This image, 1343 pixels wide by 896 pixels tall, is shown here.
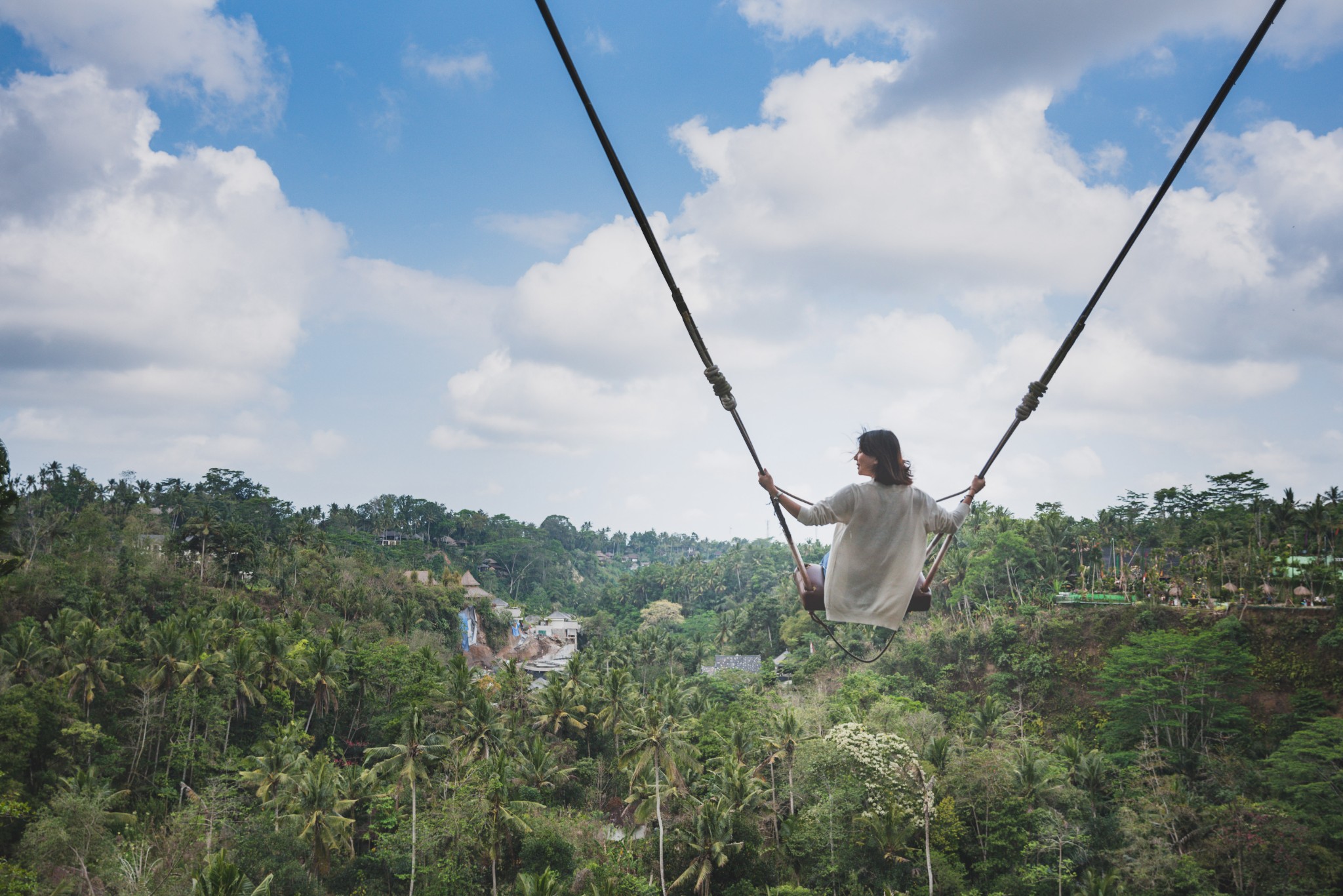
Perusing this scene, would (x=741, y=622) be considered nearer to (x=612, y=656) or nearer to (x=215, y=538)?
(x=612, y=656)

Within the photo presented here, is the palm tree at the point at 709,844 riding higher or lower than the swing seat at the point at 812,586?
lower

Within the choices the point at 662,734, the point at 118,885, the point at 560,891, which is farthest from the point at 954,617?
the point at 118,885

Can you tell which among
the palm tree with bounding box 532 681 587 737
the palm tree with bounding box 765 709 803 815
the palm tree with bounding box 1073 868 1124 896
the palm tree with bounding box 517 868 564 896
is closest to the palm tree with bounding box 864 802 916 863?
the palm tree with bounding box 765 709 803 815

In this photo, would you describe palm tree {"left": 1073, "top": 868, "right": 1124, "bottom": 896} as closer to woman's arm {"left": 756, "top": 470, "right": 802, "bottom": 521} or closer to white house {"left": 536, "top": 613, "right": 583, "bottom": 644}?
woman's arm {"left": 756, "top": 470, "right": 802, "bottom": 521}

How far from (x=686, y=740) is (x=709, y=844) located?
4.30m

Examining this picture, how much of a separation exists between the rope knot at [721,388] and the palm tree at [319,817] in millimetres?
18120

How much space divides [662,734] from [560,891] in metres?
4.68

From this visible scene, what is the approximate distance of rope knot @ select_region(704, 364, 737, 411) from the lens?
3.13 metres

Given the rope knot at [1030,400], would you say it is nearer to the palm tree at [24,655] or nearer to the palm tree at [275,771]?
the palm tree at [275,771]

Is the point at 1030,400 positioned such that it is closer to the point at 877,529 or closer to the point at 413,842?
the point at 877,529

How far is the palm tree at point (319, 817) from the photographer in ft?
55.5

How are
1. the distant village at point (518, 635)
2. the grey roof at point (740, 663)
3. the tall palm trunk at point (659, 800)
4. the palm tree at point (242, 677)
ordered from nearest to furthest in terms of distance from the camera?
the tall palm trunk at point (659, 800), the palm tree at point (242, 677), the grey roof at point (740, 663), the distant village at point (518, 635)

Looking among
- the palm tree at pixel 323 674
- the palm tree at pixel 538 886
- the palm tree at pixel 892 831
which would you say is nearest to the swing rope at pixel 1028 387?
the palm tree at pixel 538 886

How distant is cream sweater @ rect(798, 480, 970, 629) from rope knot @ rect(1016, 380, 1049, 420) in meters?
0.65
